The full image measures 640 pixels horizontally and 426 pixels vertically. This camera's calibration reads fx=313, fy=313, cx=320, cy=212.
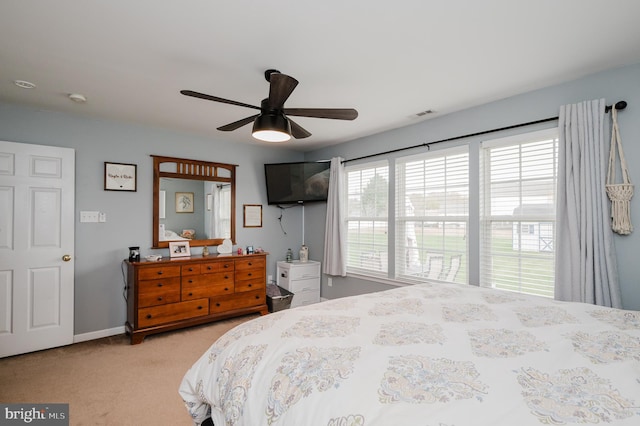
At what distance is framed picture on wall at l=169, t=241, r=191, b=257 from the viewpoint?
3.86m

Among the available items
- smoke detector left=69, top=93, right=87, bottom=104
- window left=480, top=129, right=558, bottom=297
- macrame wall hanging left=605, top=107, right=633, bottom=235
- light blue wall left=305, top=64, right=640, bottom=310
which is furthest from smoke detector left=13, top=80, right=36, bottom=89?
macrame wall hanging left=605, top=107, right=633, bottom=235

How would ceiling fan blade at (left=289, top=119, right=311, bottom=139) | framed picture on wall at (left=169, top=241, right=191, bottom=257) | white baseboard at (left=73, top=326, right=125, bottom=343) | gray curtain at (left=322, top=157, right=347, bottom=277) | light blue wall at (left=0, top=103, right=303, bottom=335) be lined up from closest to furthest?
ceiling fan blade at (left=289, top=119, right=311, bottom=139), light blue wall at (left=0, top=103, right=303, bottom=335), white baseboard at (left=73, top=326, right=125, bottom=343), framed picture on wall at (left=169, top=241, right=191, bottom=257), gray curtain at (left=322, top=157, right=347, bottom=277)

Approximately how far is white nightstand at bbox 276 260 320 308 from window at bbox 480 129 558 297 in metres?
2.45

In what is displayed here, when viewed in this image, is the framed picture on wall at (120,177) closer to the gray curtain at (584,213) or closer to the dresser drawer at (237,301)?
the dresser drawer at (237,301)

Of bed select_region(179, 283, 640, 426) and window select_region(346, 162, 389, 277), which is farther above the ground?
window select_region(346, 162, 389, 277)

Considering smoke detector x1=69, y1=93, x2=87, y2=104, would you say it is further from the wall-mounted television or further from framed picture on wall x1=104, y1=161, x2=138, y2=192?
the wall-mounted television

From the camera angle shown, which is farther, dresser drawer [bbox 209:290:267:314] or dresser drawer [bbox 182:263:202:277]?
dresser drawer [bbox 209:290:267:314]

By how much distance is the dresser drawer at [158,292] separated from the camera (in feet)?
10.9

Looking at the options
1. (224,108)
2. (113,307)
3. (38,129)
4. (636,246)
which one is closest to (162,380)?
(113,307)

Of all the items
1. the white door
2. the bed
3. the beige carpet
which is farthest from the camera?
the white door

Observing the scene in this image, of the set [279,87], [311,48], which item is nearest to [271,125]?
[279,87]

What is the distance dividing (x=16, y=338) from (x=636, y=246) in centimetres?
542

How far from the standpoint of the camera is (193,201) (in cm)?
420

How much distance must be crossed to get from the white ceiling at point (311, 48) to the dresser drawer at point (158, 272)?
1707 millimetres
